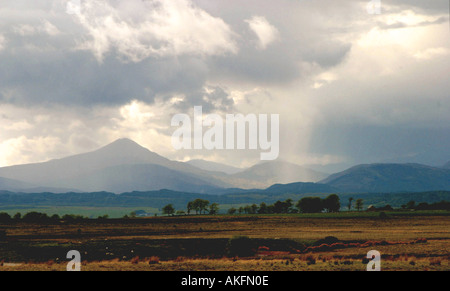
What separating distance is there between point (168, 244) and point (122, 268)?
38.3 metres

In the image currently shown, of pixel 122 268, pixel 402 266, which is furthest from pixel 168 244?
pixel 402 266
